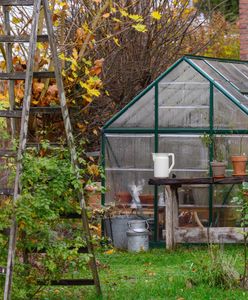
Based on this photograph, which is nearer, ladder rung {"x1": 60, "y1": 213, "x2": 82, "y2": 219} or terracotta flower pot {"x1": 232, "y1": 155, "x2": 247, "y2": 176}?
ladder rung {"x1": 60, "y1": 213, "x2": 82, "y2": 219}

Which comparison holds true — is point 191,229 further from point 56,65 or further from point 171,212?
point 56,65

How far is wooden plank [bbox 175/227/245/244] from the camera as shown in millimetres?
13180

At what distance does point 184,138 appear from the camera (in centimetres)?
1406

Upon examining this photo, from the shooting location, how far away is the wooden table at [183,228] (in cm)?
1318

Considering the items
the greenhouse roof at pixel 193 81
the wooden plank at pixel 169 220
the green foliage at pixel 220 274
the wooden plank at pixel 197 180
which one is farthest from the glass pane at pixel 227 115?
the green foliage at pixel 220 274

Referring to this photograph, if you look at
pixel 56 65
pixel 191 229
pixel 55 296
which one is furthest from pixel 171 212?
pixel 56 65

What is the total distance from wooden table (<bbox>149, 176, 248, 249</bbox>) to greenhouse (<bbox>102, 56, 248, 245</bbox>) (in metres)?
0.54

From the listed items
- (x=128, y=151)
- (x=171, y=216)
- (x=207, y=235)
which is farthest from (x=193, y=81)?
(x=207, y=235)

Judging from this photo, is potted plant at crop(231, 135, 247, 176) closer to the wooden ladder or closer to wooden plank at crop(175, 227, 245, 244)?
wooden plank at crop(175, 227, 245, 244)

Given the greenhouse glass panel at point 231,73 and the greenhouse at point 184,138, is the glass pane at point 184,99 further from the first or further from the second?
the greenhouse glass panel at point 231,73

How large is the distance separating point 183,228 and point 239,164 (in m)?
1.18

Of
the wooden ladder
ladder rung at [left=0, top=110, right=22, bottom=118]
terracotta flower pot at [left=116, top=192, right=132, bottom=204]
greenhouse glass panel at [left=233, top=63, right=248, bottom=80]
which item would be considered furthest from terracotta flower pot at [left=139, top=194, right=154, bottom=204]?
ladder rung at [left=0, top=110, right=22, bottom=118]

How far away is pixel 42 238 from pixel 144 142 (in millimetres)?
5916

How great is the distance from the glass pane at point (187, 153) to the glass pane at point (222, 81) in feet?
2.63
